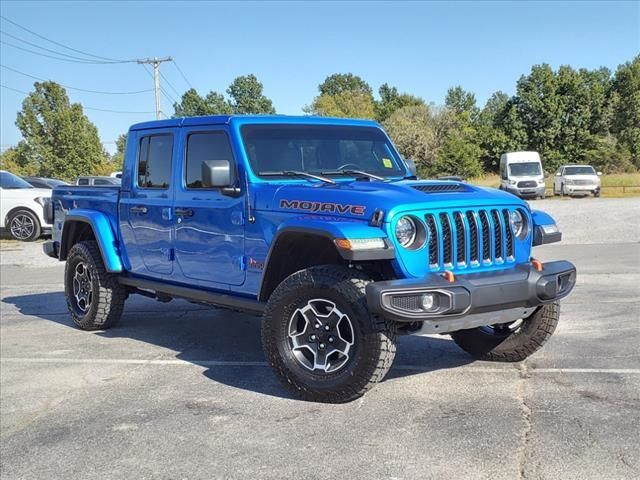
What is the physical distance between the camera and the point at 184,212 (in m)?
5.88

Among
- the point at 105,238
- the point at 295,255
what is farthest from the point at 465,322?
the point at 105,238

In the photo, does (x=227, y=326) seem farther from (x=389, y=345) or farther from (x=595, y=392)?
(x=595, y=392)

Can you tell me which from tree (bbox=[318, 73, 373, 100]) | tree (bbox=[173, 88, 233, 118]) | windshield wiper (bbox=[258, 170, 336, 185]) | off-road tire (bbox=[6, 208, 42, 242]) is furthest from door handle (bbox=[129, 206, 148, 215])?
tree (bbox=[318, 73, 373, 100])

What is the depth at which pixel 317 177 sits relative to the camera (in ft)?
17.2

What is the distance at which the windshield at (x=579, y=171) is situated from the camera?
3203cm

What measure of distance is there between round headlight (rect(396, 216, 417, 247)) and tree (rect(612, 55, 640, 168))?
179 feet

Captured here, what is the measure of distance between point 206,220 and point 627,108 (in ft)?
185

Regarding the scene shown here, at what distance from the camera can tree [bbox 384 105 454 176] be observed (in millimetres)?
59219

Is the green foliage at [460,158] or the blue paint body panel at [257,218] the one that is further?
the green foliage at [460,158]

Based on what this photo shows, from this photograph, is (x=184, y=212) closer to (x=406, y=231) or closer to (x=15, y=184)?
(x=406, y=231)

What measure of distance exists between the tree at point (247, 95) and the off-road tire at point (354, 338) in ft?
246

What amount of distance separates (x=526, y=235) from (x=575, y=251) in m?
8.69

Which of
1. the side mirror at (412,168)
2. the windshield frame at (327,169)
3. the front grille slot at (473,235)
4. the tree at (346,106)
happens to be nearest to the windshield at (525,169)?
the side mirror at (412,168)

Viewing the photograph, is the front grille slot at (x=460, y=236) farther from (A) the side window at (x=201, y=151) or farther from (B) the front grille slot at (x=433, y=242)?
(A) the side window at (x=201, y=151)
